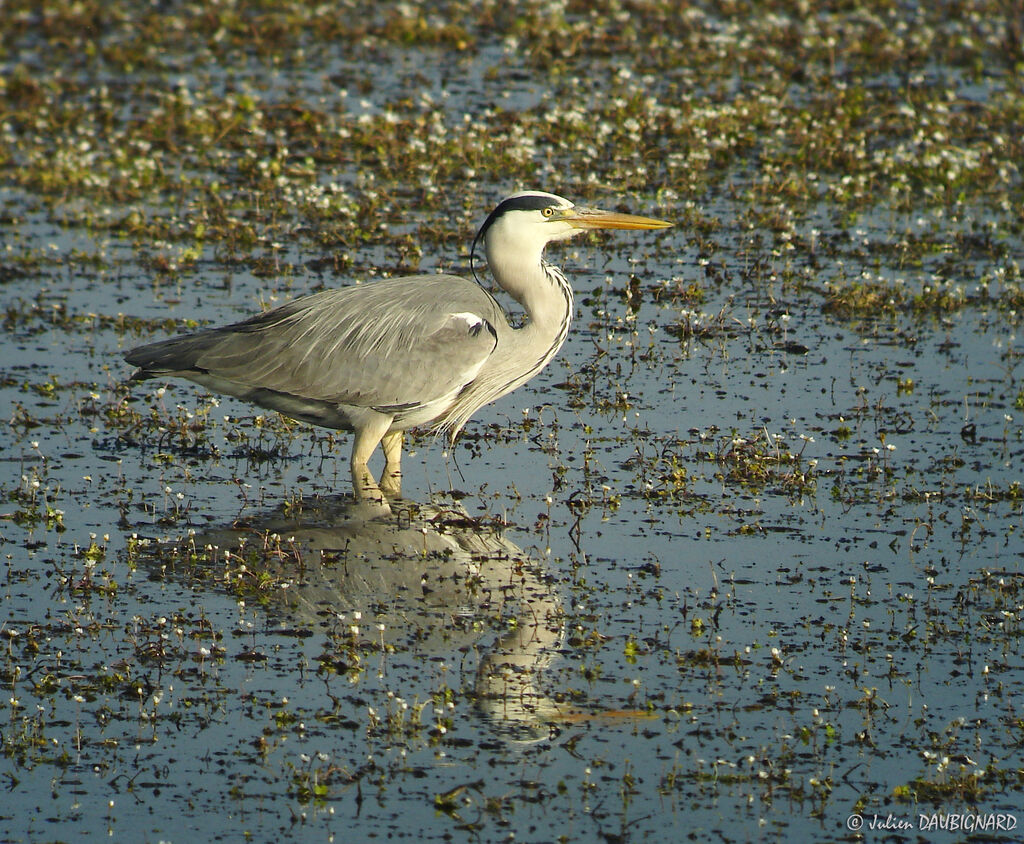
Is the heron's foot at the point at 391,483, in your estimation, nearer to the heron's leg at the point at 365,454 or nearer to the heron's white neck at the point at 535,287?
the heron's leg at the point at 365,454

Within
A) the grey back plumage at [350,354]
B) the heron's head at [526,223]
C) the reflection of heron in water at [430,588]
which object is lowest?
the reflection of heron in water at [430,588]

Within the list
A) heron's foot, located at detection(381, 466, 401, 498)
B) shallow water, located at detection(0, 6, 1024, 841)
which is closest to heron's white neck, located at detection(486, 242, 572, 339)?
shallow water, located at detection(0, 6, 1024, 841)

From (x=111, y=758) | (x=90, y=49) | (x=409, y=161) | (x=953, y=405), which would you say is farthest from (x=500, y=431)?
(x=90, y=49)

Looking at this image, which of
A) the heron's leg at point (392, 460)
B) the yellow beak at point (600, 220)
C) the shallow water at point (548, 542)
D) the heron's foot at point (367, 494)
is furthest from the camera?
the yellow beak at point (600, 220)

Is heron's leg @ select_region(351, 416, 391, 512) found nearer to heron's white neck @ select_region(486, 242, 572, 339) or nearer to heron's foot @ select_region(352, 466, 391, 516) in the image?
heron's foot @ select_region(352, 466, 391, 516)

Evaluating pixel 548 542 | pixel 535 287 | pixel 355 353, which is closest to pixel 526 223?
pixel 535 287

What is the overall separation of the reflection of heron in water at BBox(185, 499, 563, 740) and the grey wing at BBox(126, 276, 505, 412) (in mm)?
729

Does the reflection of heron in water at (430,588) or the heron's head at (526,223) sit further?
the heron's head at (526,223)

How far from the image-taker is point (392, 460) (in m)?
10.0

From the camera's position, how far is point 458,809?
6.14 metres

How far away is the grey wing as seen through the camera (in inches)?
379

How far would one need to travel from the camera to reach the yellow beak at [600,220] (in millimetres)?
10352

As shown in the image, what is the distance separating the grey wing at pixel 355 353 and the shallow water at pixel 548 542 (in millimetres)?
634

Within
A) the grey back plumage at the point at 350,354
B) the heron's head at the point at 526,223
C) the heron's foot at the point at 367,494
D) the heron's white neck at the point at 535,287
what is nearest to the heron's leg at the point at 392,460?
the heron's foot at the point at 367,494
